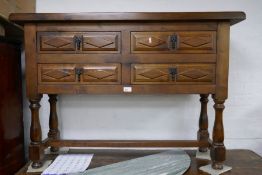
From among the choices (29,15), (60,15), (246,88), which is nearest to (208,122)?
(246,88)

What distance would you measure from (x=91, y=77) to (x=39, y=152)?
583 mm

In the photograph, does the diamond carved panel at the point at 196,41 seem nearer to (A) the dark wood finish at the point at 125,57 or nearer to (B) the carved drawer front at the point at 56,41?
(A) the dark wood finish at the point at 125,57

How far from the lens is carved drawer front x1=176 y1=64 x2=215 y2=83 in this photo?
56.6 inches

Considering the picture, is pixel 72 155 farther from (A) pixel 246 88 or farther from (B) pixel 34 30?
(A) pixel 246 88

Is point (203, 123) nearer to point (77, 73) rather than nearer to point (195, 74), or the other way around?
A: point (195, 74)

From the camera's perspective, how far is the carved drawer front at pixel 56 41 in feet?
4.72

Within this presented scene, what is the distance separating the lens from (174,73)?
144cm

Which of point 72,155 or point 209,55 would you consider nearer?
point 209,55

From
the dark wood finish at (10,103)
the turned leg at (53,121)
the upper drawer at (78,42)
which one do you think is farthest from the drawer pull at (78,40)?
the turned leg at (53,121)

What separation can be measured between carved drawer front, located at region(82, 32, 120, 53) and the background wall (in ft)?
2.09

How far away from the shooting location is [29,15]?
1378 mm

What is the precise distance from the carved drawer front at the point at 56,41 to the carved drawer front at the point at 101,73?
0.16 metres

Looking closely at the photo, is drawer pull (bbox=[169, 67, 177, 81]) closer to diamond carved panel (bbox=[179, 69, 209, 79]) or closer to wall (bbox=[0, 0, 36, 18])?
diamond carved panel (bbox=[179, 69, 209, 79])

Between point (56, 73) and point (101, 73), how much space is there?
270mm
